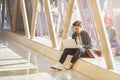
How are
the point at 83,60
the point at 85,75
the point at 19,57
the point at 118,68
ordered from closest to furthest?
the point at 118,68 < the point at 85,75 < the point at 83,60 < the point at 19,57

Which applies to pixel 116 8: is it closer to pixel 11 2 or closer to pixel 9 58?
pixel 9 58

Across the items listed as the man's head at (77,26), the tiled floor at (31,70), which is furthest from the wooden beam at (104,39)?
the man's head at (77,26)

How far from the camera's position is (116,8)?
733 centimetres

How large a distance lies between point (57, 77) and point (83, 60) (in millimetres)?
Answer: 989

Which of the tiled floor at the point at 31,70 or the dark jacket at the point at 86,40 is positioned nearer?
the tiled floor at the point at 31,70

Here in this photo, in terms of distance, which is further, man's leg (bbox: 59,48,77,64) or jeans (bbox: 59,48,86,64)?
man's leg (bbox: 59,48,77,64)

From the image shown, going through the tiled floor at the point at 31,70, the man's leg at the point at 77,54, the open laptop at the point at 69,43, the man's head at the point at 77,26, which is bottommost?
the tiled floor at the point at 31,70

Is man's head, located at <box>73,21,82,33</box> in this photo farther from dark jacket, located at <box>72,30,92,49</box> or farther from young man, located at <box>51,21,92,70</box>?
dark jacket, located at <box>72,30,92,49</box>

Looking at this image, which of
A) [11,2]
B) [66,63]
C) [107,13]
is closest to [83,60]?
[66,63]

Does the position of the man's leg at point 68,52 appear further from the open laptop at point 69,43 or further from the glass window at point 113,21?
the glass window at point 113,21

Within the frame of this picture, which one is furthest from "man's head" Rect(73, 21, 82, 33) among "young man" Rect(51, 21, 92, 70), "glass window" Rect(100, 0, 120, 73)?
"glass window" Rect(100, 0, 120, 73)

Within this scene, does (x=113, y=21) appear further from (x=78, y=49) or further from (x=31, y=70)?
(x=31, y=70)

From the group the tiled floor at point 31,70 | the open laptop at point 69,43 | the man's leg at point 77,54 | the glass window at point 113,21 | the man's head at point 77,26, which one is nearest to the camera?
the tiled floor at point 31,70

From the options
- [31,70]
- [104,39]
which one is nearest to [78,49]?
[104,39]
